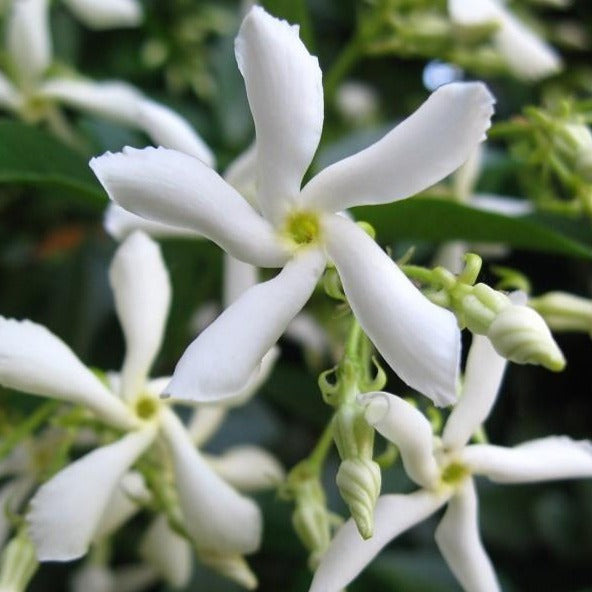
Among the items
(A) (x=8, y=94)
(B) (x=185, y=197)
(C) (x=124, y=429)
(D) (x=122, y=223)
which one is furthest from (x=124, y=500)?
(A) (x=8, y=94)

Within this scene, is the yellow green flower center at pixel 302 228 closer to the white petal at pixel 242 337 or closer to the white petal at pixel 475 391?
the white petal at pixel 242 337

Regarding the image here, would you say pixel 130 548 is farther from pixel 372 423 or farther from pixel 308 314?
pixel 372 423

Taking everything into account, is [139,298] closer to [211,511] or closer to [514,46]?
[211,511]

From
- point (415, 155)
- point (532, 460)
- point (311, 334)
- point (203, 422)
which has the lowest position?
point (311, 334)

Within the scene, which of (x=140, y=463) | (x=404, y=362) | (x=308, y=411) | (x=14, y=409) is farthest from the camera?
(x=308, y=411)

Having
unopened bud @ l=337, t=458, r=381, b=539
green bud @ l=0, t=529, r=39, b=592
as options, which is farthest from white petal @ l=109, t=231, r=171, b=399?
unopened bud @ l=337, t=458, r=381, b=539

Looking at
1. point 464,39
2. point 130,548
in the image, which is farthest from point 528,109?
point 130,548
